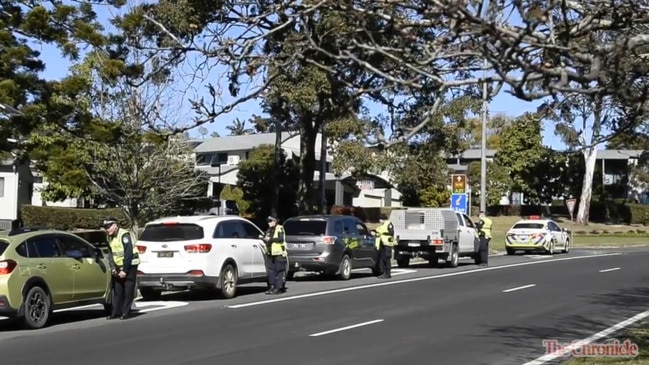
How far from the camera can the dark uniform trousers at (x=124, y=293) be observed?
16422 millimetres

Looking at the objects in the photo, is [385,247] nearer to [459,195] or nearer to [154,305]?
[154,305]

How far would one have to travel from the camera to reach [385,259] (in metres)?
26.1


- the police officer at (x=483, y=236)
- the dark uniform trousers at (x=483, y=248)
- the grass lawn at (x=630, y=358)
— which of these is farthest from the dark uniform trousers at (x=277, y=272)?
the dark uniform trousers at (x=483, y=248)

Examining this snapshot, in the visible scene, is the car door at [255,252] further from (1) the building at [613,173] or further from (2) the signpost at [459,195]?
(1) the building at [613,173]

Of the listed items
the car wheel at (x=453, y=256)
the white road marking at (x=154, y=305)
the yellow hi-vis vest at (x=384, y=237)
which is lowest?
the white road marking at (x=154, y=305)

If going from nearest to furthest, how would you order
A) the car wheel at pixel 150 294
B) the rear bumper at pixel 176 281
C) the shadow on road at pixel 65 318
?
Result: the shadow on road at pixel 65 318 < the rear bumper at pixel 176 281 < the car wheel at pixel 150 294

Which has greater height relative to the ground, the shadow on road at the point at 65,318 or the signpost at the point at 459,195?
the signpost at the point at 459,195

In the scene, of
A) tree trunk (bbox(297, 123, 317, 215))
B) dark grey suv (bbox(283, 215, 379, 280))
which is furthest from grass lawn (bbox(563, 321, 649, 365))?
tree trunk (bbox(297, 123, 317, 215))

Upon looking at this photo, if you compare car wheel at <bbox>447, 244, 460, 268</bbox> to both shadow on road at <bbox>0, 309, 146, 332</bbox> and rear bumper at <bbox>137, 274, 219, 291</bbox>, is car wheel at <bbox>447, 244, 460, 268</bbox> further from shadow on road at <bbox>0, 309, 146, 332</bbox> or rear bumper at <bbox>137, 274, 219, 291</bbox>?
shadow on road at <bbox>0, 309, 146, 332</bbox>

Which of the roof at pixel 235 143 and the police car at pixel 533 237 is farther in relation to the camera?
the roof at pixel 235 143

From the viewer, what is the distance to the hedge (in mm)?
46281

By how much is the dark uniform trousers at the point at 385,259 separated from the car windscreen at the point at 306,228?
227cm

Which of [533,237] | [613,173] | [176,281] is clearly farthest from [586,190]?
[176,281]

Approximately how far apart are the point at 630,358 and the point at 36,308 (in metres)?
8.81
